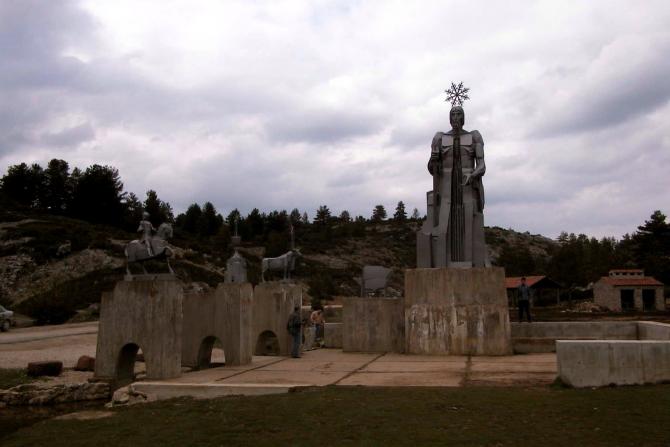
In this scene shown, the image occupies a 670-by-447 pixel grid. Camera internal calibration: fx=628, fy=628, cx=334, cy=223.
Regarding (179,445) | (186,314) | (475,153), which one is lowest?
Answer: (179,445)

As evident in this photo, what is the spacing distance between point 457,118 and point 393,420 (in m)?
11.4

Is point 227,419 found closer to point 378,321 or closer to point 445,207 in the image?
point 378,321

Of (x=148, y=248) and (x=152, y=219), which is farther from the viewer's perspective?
(x=152, y=219)

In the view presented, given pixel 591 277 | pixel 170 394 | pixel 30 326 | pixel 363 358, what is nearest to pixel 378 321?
pixel 363 358

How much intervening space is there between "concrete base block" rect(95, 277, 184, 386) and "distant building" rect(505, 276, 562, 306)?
40.9 metres

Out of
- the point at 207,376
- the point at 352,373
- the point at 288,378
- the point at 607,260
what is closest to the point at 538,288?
the point at 607,260

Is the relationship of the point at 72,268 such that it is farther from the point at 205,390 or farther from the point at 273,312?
the point at 205,390

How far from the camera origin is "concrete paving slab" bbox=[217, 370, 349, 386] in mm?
11141

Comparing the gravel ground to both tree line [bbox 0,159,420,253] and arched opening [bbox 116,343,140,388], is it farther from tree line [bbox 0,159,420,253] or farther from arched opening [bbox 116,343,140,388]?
tree line [bbox 0,159,420,253]

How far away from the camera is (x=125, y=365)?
13.2 meters

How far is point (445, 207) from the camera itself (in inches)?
667

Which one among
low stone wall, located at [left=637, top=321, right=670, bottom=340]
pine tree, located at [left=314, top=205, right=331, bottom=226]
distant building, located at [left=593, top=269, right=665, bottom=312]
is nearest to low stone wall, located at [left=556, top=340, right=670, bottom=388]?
low stone wall, located at [left=637, top=321, right=670, bottom=340]

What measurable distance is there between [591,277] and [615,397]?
69182mm

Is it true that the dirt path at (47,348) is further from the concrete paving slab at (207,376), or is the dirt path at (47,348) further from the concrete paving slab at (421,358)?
the concrete paving slab at (421,358)
